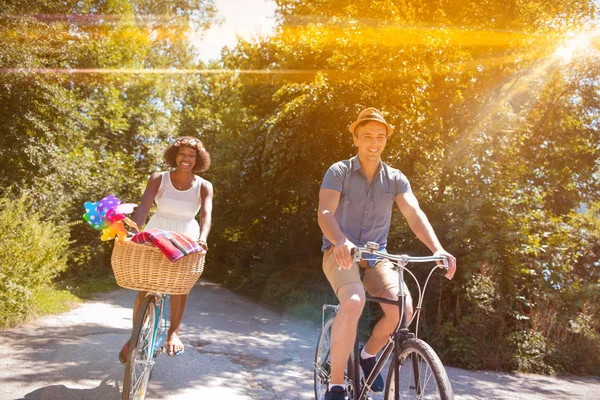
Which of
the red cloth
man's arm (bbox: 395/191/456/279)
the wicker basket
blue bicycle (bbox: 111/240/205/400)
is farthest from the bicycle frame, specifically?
man's arm (bbox: 395/191/456/279)

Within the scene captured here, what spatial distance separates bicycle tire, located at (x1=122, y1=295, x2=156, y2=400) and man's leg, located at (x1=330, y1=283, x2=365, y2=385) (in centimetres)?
131

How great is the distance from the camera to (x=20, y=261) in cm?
801

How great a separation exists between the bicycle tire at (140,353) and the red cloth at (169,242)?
53cm

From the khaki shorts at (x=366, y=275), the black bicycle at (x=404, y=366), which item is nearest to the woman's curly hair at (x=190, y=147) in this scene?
the khaki shorts at (x=366, y=275)

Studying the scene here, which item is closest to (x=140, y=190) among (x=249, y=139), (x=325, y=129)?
(x=249, y=139)

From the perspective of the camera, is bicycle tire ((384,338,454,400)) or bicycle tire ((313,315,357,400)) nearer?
bicycle tire ((384,338,454,400))

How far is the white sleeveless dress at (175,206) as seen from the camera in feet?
16.1

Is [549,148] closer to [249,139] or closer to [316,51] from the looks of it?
[316,51]

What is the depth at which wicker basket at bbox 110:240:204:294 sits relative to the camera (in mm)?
3877

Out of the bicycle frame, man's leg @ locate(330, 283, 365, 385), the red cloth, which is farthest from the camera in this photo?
the bicycle frame

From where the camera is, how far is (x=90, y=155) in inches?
626

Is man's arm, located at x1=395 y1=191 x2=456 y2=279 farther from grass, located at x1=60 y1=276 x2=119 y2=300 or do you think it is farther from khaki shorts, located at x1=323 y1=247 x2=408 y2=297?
grass, located at x1=60 y1=276 x2=119 y2=300

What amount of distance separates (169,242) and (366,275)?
54.7 inches

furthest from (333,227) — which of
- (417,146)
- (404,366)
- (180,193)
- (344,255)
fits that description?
(417,146)
